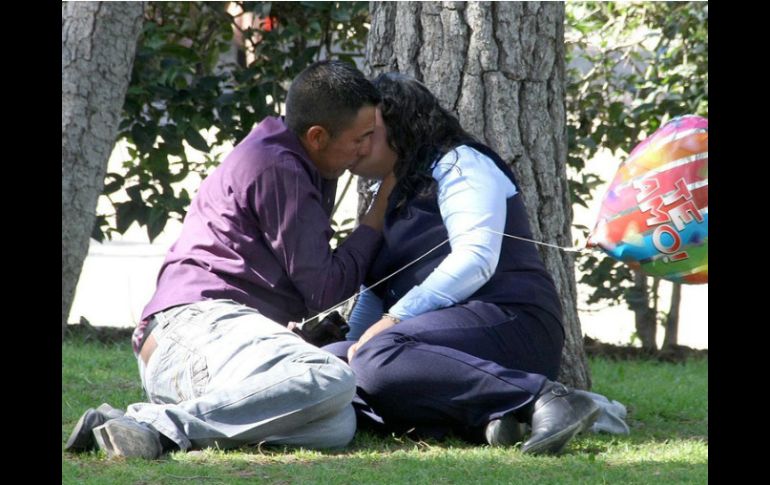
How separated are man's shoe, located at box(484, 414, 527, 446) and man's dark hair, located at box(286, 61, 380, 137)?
3.71ft

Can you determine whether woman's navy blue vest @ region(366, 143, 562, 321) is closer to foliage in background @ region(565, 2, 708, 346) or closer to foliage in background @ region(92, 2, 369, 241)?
foliage in background @ region(92, 2, 369, 241)

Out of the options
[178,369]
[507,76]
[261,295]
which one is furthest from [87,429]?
[507,76]

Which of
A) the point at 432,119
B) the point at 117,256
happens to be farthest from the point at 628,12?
the point at 117,256

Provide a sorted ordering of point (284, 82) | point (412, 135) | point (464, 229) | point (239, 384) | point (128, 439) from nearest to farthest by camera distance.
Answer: point (128, 439)
point (239, 384)
point (464, 229)
point (412, 135)
point (284, 82)

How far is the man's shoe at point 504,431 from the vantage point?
361cm

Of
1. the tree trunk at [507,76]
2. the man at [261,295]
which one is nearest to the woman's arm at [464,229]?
the man at [261,295]

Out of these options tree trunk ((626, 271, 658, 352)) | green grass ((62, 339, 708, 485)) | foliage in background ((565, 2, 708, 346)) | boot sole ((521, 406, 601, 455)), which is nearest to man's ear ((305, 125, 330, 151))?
green grass ((62, 339, 708, 485))

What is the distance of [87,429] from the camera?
3.46 m

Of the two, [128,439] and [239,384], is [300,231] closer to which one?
[239,384]

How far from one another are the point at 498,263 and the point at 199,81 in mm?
2898

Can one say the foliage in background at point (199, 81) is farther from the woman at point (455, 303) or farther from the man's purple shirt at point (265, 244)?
the man's purple shirt at point (265, 244)

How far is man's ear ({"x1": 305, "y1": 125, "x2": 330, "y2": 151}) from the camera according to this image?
3861mm
